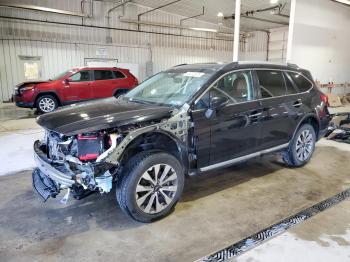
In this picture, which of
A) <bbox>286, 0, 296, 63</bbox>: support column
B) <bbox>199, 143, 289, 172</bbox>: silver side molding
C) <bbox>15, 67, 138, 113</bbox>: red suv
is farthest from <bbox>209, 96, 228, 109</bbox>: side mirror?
<bbox>15, 67, 138, 113</bbox>: red suv

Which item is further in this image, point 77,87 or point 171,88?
point 77,87

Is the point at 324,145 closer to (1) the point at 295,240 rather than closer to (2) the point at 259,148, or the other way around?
(2) the point at 259,148

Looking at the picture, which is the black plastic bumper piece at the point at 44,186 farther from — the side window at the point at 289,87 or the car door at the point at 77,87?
the car door at the point at 77,87

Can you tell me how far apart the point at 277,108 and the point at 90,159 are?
2435 millimetres

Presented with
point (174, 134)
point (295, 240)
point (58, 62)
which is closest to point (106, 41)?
point (58, 62)

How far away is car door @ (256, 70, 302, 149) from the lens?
11.6 ft

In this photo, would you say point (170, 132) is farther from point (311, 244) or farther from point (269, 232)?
point (311, 244)

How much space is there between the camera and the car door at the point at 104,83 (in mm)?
9828

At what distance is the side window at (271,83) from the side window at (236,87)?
0.19 metres

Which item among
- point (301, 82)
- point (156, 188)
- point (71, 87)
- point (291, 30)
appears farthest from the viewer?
point (71, 87)

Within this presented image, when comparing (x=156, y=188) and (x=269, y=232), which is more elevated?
(x=156, y=188)

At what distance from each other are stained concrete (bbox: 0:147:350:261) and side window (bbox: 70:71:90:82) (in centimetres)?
605

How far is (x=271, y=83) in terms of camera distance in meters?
3.66

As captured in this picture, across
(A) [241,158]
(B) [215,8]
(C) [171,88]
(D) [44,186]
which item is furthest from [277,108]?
(B) [215,8]
